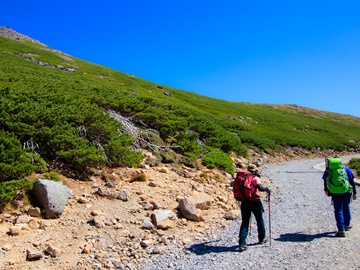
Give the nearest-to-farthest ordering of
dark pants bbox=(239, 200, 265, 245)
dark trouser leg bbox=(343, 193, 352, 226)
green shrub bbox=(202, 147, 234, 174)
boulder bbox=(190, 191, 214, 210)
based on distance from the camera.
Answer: dark pants bbox=(239, 200, 265, 245) < dark trouser leg bbox=(343, 193, 352, 226) < boulder bbox=(190, 191, 214, 210) < green shrub bbox=(202, 147, 234, 174)

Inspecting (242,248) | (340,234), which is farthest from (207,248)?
(340,234)

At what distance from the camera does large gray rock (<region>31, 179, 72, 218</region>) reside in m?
7.29

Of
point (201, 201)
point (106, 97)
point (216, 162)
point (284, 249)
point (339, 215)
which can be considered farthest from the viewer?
point (106, 97)

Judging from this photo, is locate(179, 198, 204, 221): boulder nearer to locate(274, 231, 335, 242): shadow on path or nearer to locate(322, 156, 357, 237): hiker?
locate(274, 231, 335, 242): shadow on path

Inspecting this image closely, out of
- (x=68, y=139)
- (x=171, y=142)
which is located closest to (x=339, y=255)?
(x=68, y=139)

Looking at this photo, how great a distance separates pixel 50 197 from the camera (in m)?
7.35

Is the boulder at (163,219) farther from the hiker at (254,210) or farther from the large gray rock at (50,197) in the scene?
the large gray rock at (50,197)

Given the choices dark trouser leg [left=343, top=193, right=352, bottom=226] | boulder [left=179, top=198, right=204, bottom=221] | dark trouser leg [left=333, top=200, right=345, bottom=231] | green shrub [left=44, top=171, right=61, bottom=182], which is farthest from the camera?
boulder [left=179, top=198, right=204, bottom=221]

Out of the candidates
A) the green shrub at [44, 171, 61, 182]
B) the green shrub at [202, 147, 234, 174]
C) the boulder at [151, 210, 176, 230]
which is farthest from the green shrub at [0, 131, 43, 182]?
the green shrub at [202, 147, 234, 174]

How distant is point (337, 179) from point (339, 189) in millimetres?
265

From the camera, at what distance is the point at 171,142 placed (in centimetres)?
1670

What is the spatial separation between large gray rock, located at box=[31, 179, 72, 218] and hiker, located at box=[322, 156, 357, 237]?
23.6 feet

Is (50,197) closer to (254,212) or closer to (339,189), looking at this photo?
(254,212)

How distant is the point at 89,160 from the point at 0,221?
3.39m
